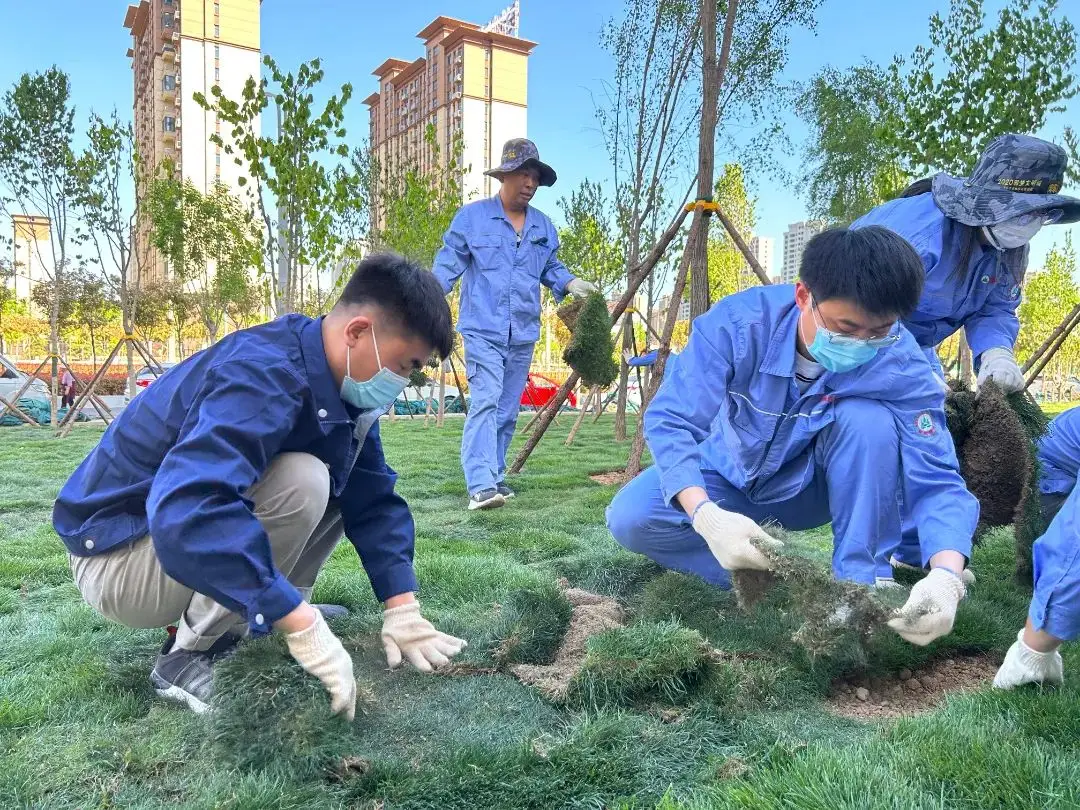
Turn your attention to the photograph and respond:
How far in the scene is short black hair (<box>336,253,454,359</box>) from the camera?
1835 mm

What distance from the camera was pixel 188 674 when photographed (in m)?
1.95

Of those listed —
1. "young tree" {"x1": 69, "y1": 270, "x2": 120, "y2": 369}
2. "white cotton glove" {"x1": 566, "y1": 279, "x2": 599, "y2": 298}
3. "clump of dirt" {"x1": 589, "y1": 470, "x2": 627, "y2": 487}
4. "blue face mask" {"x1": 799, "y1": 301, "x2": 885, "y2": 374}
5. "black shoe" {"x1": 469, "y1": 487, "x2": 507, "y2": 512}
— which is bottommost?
"clump of dirt" {"x1": 589, "y1": 470, "x2": 627, "y2": 487}

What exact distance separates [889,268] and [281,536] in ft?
5.47

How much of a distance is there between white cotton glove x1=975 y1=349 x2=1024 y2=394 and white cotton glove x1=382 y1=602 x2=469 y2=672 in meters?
2.20

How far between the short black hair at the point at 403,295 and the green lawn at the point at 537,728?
0.78 metres

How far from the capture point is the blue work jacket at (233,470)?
156cm

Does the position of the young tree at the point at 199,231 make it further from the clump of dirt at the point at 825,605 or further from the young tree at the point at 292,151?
the clump of dirt at the point at 825,605

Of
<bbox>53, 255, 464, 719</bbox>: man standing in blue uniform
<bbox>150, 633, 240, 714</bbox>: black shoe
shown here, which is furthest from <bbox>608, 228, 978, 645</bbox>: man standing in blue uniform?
<bbox>150, 633, 240, 714</bbox>: black shoe

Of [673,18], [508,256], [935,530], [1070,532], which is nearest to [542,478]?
[508,256]

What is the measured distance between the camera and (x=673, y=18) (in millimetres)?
8281

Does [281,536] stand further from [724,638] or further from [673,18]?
[673,18]

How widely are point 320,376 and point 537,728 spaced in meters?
0.93

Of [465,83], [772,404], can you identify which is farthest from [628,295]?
[465,83]

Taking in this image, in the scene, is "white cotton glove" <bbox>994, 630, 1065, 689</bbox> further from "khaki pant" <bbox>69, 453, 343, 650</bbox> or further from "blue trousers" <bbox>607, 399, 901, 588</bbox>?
"khaki pant" <bbox>69, 453, 343, 650</bbox>
